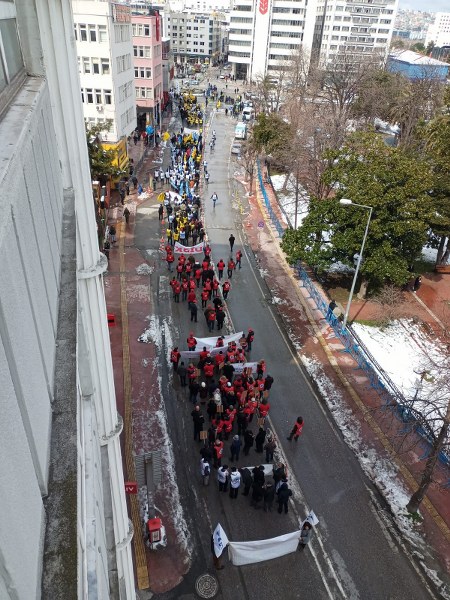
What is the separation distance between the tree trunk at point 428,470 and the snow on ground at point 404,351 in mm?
4265

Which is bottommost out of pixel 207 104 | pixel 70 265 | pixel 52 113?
pixel 207 104

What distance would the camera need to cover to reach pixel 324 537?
10.7m

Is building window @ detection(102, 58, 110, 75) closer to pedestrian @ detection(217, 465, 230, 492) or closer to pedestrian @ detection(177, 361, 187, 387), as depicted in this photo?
pedestrian @ detection(177, 361, 187, 387)

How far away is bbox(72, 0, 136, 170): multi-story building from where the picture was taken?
2700 centimetres

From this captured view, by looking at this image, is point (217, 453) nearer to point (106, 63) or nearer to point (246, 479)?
point (246, 479)

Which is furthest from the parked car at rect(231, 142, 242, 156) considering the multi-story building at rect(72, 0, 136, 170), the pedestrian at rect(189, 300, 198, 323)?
the pedestrian at rect(189, 300, 198, 323)

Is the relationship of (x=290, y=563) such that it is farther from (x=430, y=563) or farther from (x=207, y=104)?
(x=207, y=104)

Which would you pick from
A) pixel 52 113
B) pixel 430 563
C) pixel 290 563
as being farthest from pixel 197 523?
pixel 52 113

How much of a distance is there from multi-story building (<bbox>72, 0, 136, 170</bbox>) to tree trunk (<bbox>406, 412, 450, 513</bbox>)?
2563 centimetres

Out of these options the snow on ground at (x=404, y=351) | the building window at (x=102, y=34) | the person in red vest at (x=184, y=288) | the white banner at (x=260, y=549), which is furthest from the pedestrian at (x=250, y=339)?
the building window at (x=102, y=34)

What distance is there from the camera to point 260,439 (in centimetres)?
1241

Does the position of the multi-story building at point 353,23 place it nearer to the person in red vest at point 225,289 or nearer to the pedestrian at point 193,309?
the person in red vest at point 225,289

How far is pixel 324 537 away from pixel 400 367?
767cm

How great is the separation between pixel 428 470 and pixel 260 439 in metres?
4.12
